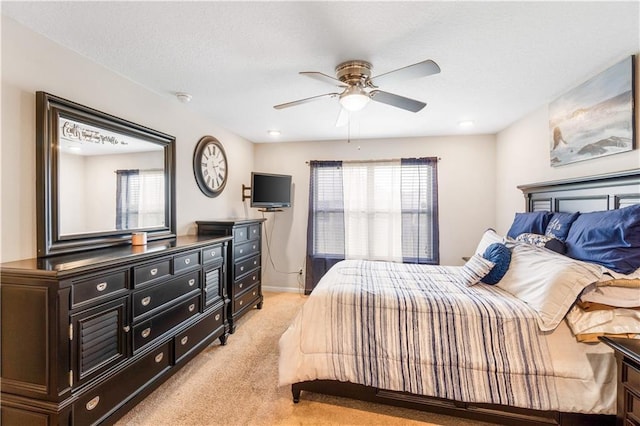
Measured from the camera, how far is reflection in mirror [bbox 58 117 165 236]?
1.85 m

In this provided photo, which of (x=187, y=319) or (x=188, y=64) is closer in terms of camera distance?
(x=188, y=64)

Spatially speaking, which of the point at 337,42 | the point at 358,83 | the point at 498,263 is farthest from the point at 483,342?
the point at 337,42

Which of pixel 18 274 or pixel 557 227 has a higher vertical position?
pixel 557 227

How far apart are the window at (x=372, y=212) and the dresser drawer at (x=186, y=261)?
213 cm

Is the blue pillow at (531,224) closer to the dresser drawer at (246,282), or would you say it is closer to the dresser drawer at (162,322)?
the dresser drawer at (246,282)

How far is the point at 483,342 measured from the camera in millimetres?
1709

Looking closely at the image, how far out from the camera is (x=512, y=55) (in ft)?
6.26

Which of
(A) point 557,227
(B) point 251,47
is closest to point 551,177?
(A) point 557,227

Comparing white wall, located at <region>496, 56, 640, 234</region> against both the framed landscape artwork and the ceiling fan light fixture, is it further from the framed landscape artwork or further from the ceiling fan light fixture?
the ceiling fan light fixture

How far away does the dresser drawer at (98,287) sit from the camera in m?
1.47

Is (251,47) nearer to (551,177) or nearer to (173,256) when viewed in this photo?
(173,256)

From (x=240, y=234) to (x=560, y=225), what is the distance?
3.08 meters

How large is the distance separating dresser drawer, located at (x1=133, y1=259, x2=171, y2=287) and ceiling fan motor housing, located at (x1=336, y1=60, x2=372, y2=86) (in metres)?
1.93

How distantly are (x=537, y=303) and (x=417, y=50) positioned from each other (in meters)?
1.81
